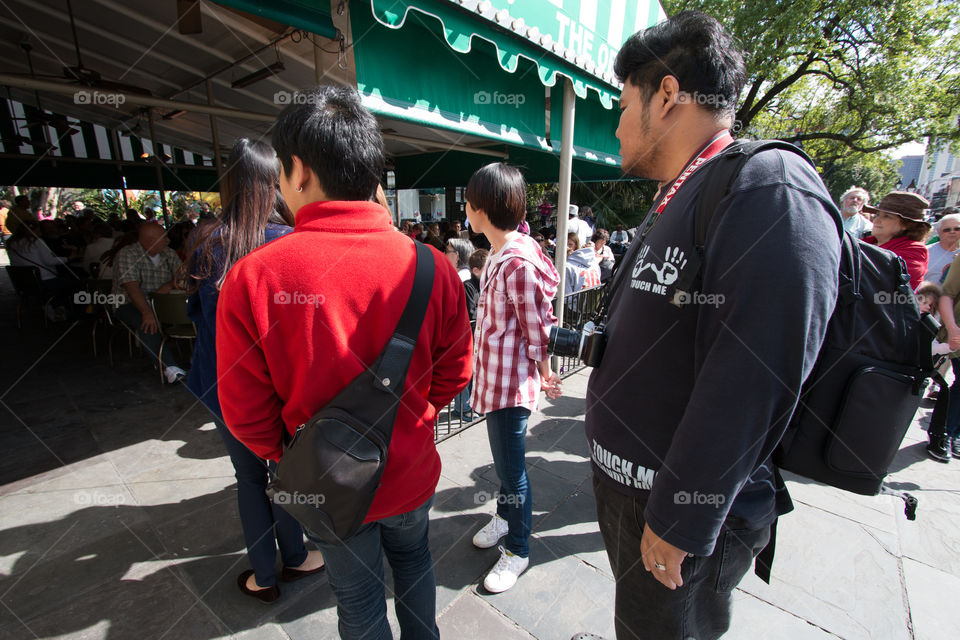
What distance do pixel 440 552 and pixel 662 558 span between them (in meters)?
1.72

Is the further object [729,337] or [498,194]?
[498,194]

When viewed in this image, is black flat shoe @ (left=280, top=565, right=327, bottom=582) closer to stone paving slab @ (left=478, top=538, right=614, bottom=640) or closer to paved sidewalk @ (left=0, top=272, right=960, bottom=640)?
paved sidewalk @ (left=0, top=272, right=960, bottom=640)

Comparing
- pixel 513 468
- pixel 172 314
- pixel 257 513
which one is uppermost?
pixel 172 314

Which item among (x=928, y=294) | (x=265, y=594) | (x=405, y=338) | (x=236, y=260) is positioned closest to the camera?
(x=405, y=338)

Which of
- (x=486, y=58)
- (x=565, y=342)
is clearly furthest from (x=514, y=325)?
(x=486, y=58)

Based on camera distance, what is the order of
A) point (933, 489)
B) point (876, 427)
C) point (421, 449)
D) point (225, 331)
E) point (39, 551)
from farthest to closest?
point (933, 489) → point (39, 551) → point (421, 449) → point (225, 331) → point (876, 427)

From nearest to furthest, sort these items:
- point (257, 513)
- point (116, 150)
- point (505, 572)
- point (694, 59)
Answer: point (694, 59)
point (257, 513)
point (505, 572)
point (116, 150)

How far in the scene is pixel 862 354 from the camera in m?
0.95

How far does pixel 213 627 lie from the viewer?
1.94 m

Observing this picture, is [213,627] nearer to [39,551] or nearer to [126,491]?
[39,551]

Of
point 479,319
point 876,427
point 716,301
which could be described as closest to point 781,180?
point 716,301

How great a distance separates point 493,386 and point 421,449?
68cm

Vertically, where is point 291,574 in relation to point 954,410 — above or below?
below

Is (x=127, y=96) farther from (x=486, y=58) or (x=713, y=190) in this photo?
(x=713, y=190)
